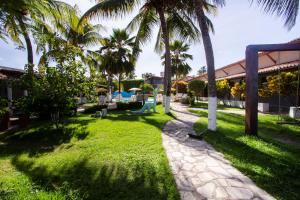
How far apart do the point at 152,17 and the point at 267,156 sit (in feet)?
40.8

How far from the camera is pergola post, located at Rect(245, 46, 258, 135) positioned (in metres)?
7.34

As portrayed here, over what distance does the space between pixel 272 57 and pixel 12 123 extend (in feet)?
60.8

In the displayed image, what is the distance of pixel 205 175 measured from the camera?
4.45m

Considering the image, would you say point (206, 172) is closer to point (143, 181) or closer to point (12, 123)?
point (143, 181)

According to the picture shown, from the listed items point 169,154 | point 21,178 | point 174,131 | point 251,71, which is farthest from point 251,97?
point 21,178

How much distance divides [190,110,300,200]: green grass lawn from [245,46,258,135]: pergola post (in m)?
0.60

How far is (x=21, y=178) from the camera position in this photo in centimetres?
499

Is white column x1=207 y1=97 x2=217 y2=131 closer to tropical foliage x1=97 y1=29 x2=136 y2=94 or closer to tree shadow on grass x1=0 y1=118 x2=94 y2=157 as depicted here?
tree shadow on grass x1=0 y1=118 x2=94 y2=157

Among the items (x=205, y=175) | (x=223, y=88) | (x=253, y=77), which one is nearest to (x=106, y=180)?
(x=205, y=175)

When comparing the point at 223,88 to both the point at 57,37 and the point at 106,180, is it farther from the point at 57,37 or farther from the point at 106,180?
the point at 106,180

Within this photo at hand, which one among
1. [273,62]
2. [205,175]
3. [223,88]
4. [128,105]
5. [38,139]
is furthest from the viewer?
[223,88]

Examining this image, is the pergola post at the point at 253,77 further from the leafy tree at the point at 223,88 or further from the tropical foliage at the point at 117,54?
the tropical foliage at the point at 117,54

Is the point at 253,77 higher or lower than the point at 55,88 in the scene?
higher

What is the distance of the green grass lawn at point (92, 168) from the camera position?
3969 millimetres
